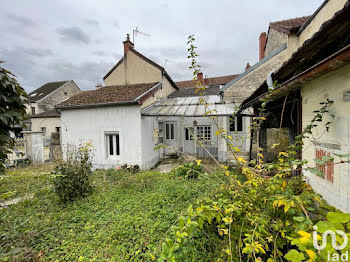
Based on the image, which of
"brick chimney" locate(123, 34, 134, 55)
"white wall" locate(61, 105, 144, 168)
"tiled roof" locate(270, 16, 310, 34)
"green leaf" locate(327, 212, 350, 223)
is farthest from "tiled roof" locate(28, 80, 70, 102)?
"green leaf" locate(327, 212, 350, 223)

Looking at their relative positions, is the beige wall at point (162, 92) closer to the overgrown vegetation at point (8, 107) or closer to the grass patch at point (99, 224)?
the grass patch at point (99, 224)

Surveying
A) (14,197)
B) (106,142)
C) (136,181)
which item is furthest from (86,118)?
(136,181)

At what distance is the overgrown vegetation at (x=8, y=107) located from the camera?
7.63 feet

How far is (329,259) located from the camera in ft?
3.61

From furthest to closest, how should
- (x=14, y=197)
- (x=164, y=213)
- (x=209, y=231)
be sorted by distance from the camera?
(x=14, y=197) < (x=164, y=213) < (x=209, y=231)

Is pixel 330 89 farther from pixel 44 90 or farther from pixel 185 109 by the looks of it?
pixel 44 90

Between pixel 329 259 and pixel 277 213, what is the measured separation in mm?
1273

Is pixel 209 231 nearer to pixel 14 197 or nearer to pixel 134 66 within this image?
pixel 14 197

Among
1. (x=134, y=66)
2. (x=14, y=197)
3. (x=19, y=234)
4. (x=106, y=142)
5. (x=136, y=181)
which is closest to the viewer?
(x=19, y=234)

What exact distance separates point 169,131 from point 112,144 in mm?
4710

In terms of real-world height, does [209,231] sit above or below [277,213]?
below

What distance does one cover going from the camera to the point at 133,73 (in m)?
13.1

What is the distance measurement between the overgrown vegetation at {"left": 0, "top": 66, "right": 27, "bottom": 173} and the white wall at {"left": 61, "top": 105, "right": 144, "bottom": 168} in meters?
6.74

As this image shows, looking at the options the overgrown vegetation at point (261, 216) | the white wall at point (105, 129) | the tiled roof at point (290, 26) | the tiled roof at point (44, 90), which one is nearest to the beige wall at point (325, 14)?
the tiled roof at point (290, 26)
